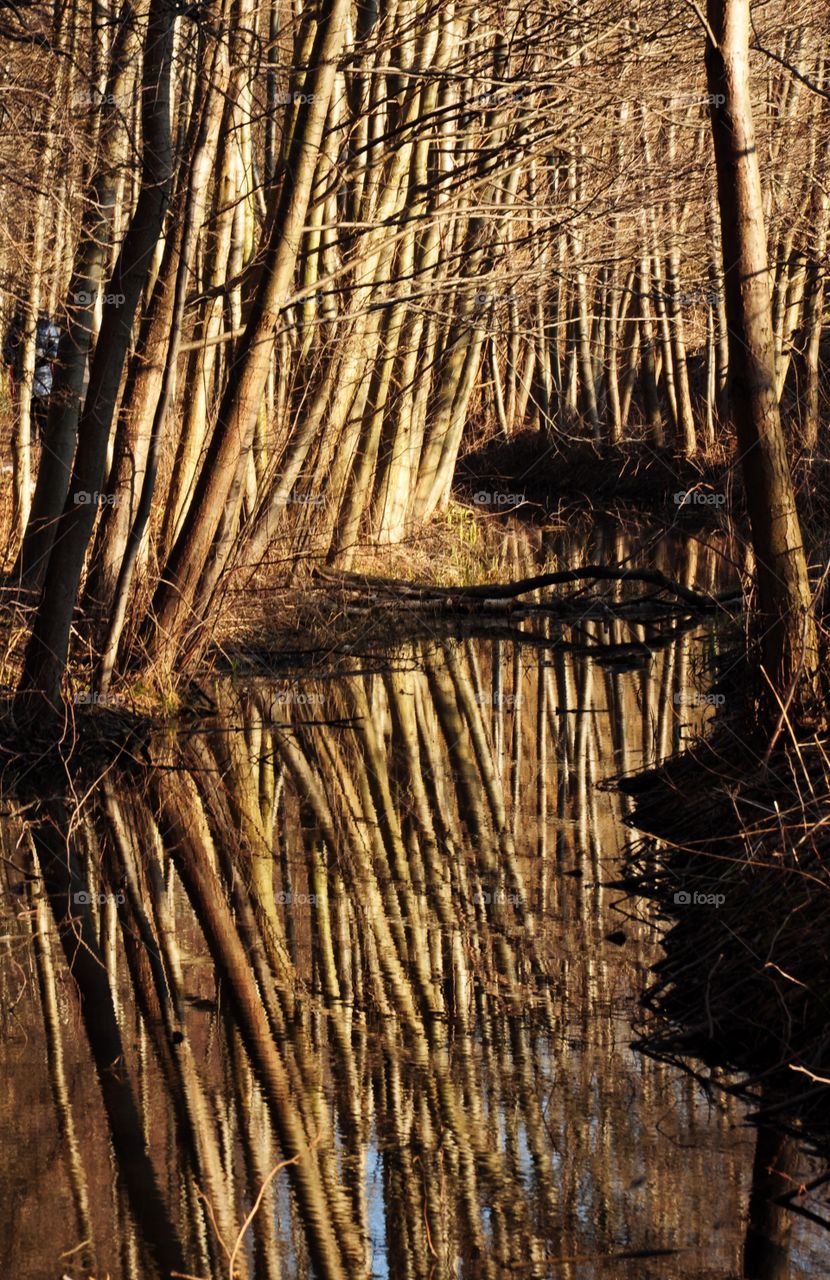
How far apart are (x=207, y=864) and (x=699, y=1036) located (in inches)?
Result: 122

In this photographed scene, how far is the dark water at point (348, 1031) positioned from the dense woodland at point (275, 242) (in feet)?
5.60

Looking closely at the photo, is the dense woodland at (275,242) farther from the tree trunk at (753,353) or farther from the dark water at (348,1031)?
the dark water at (348,1031)

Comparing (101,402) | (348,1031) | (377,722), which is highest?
(101,402)

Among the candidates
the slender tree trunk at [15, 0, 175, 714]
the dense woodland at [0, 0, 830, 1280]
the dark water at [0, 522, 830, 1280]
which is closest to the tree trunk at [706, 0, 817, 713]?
the dense woodland at [0, 0, 830, 1280]

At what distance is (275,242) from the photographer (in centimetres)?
1102

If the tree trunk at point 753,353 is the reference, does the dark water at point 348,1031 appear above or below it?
below

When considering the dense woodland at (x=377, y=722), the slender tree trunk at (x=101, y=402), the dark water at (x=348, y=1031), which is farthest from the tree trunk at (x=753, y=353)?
the slender tree trunk at (x=101, y=402)

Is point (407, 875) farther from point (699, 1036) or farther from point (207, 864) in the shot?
point (699, 1036)

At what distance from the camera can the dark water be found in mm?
4152

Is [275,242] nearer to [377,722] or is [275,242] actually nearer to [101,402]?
[101,402]

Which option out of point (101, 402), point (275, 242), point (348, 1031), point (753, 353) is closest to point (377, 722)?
point (101, 402)

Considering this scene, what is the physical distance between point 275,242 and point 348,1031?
688cm

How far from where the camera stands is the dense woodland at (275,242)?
9.82 m

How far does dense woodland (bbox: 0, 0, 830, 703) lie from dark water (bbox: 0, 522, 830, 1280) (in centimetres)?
171
